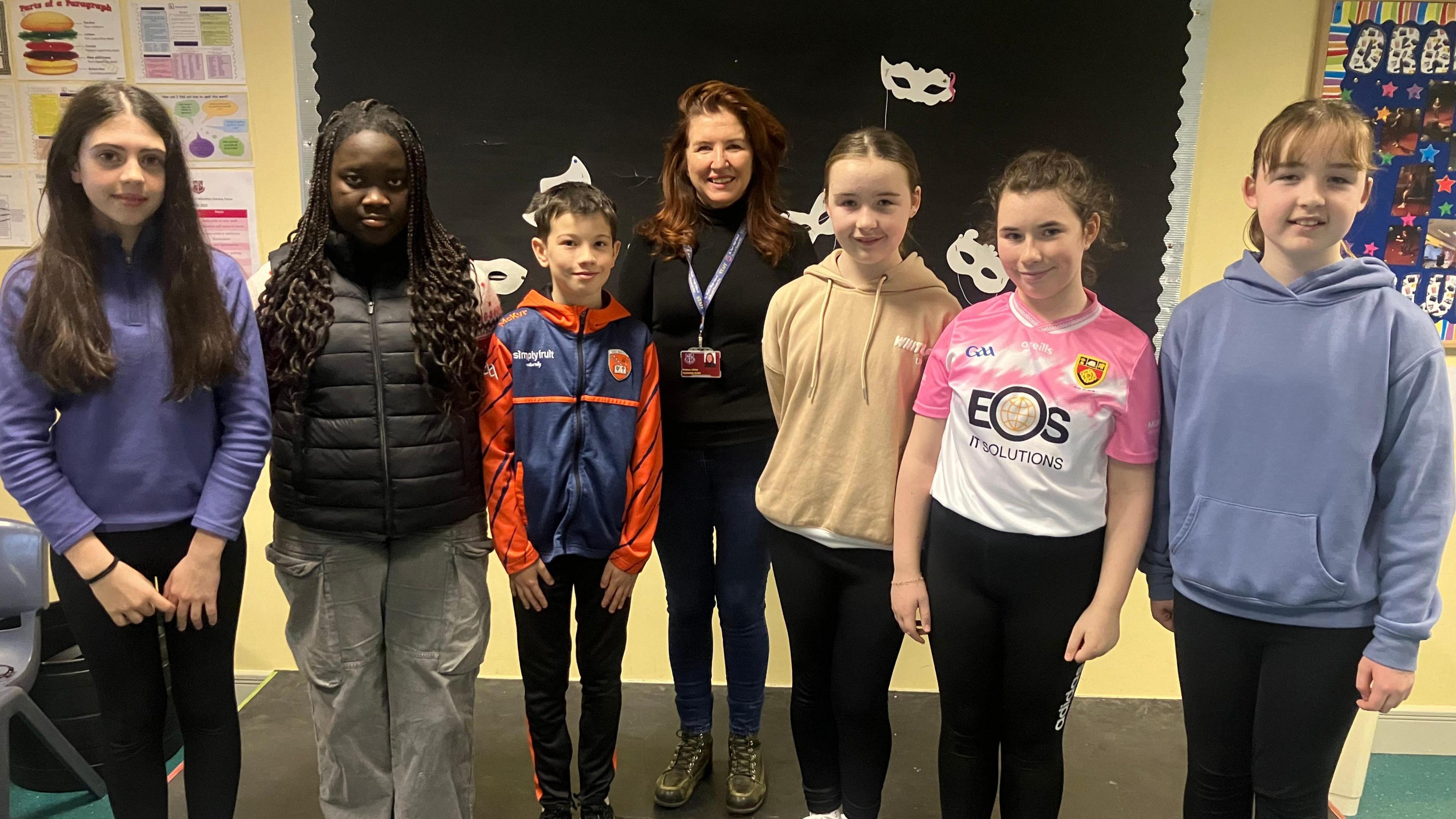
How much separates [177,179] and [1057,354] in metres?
1.60

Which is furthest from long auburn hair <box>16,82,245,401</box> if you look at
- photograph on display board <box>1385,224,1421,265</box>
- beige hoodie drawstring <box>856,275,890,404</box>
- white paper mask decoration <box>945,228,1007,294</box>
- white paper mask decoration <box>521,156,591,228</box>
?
photograph on display board <box>1385,224,1421,265</box>

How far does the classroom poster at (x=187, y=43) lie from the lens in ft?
8.01

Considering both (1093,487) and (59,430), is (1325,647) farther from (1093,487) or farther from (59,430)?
(59,430)

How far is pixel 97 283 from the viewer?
4.83ft

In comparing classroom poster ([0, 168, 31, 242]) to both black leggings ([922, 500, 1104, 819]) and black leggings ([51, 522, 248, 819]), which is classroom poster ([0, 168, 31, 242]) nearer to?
black leggings ([51, 522, 248, 819])

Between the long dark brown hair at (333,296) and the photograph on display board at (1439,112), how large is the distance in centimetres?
262

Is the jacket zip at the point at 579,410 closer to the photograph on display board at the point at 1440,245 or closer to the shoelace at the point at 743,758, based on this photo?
the shoelace at the point at 743,758

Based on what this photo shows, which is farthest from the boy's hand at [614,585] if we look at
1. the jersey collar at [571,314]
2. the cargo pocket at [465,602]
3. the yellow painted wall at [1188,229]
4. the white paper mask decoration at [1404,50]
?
the white paper mask decoration at [1404,50]

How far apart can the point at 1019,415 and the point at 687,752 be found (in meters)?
1.28

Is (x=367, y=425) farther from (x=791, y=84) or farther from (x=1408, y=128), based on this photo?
(x=1408, y=128)

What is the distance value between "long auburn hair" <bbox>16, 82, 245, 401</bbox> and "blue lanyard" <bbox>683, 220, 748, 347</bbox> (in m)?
0.91

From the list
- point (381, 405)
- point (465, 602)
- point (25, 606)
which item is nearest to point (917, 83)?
point (381, 405)

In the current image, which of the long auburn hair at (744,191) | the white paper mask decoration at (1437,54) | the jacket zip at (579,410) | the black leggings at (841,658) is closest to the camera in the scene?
the black leggings at (841,658)

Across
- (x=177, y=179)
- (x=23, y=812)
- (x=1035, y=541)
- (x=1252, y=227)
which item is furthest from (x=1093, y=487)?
(x=23, y=812)
